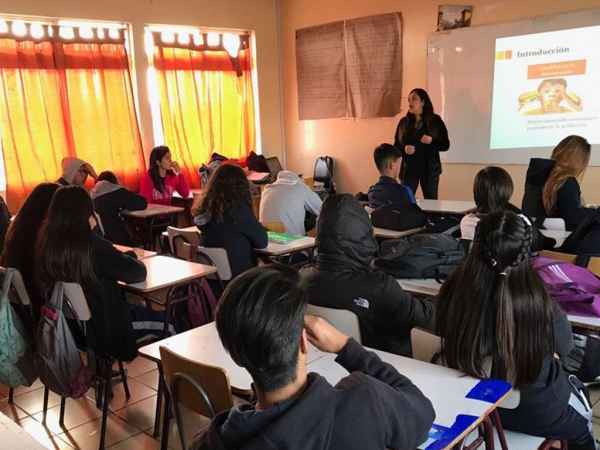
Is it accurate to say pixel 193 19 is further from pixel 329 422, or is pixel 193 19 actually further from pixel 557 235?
pixel 329 422

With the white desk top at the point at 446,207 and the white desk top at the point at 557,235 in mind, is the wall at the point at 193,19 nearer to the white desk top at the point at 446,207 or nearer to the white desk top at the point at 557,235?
the white desk top at the point at 446,207

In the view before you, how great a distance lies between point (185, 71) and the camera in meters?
6.89

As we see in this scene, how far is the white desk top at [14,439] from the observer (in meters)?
1.46

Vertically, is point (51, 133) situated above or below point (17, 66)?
below

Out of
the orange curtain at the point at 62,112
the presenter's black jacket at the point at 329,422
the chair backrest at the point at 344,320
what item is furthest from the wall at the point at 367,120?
the presenter's black jacket at the point at 329,422

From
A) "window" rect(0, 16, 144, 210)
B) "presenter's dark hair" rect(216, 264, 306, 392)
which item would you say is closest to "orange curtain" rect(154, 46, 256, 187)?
"window" rect(0, 16, 144, 210)

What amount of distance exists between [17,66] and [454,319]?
18.0 feet

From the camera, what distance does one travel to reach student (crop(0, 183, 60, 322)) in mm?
2799

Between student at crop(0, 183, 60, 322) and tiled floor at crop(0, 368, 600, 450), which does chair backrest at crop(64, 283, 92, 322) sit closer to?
student at crop(0, 183, 60, 322)

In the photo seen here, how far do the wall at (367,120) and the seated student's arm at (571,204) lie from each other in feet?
6.26

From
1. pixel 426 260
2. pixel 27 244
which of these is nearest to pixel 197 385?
pixel 426 260

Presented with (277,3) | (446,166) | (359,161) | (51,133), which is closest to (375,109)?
(359,161)

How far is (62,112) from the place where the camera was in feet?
19.5

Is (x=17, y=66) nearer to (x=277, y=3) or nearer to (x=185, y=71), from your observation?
(x=185, y=71)
